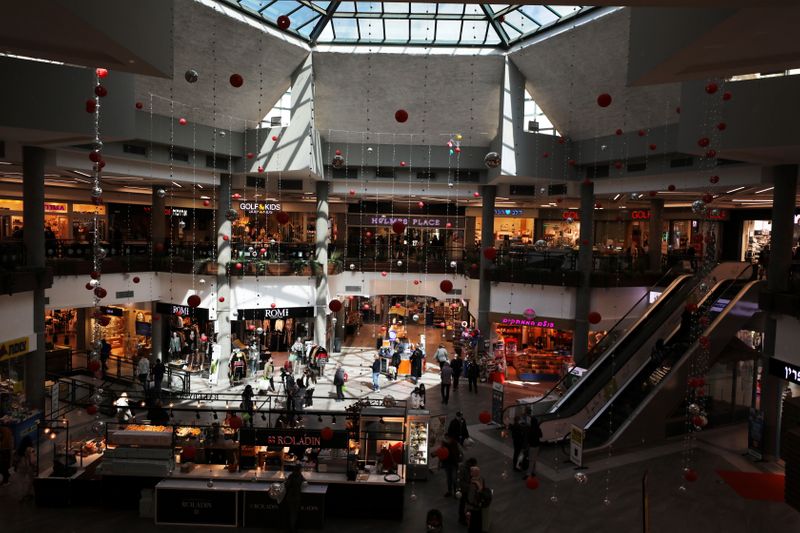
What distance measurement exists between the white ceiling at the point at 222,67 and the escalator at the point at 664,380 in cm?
1338

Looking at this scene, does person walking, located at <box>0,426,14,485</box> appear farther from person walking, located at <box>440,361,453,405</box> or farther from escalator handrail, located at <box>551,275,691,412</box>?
escalator handrail, located at <box>551,275,691,412</box>

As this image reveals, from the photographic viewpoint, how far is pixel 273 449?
10000mm

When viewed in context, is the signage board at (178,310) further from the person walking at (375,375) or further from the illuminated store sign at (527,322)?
the illuminated store sign at (527,322)

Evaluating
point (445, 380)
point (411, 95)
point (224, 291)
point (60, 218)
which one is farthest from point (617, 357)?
point (60, 218)

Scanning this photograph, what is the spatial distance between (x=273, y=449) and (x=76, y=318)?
16540 mm

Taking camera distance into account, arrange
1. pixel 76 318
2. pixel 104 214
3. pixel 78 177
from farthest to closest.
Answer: pixel 104 214 → pixel 76 318 → pixel 78 177

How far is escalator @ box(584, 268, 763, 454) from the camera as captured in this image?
12977 millimetres

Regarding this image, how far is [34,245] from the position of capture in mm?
13555

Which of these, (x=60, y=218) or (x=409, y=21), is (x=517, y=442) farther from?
(x=60, y=218)

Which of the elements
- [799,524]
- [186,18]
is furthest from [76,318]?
[799,524]

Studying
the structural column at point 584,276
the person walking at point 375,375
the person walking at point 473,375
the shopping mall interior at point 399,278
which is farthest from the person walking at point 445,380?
the structural column at point 584,276

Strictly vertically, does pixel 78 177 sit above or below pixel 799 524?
above

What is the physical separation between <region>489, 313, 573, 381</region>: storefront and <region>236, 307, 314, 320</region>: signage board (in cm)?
690

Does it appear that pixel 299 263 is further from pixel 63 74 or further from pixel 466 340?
pixel 63 74
